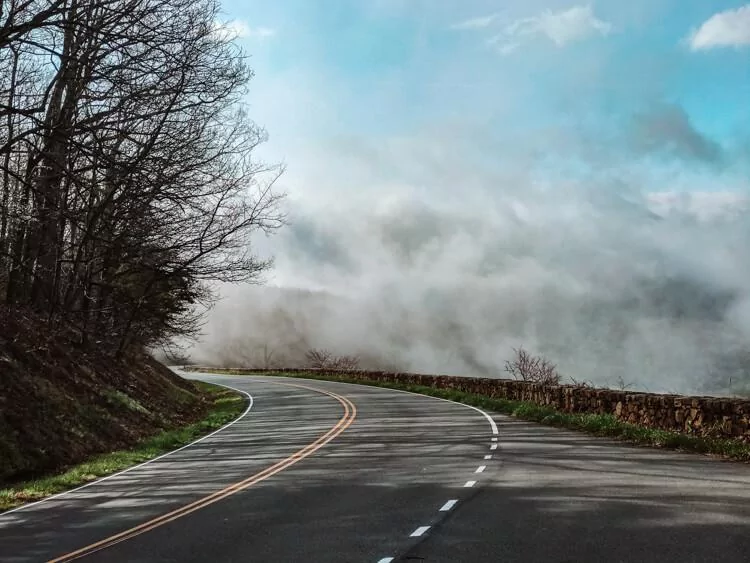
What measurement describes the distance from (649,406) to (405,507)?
11.1 meters

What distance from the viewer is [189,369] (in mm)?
87312

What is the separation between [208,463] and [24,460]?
3556 millimetres

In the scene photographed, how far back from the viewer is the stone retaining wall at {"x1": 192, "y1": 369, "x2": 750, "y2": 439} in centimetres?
1584

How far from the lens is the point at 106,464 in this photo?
635 inches

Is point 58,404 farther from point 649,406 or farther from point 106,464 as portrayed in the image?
point 649,406

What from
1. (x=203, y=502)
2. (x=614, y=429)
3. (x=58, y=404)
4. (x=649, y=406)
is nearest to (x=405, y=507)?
(x=203, y=502)

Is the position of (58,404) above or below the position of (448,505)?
above

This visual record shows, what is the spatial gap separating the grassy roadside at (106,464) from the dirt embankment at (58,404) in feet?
1.83

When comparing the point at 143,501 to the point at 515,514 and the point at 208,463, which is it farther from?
the point at 515,514

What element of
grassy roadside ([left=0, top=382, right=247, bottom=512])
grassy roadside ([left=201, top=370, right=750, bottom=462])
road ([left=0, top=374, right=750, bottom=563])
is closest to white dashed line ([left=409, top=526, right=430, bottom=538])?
road ([left=0, top=374, right=750, bottom=563])

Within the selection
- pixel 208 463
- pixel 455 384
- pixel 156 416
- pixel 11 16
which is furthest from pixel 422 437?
pixel 455 384

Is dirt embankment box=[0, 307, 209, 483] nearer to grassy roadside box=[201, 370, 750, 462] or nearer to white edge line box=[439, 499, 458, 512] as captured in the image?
white edge line box=[439, 499, 458, 512]

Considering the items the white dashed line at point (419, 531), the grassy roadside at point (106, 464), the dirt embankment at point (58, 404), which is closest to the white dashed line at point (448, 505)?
the white dashed line at point (419, 531)

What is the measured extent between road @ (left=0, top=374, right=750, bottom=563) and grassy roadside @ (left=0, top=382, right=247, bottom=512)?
0.59 meters
